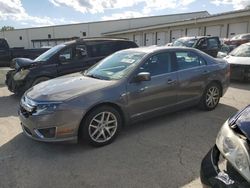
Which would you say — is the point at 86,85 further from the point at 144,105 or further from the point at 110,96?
the point at 144,105

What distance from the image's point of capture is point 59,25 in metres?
53.8

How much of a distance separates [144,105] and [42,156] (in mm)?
1840

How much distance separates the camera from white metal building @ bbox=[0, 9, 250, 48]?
24078 millimetres

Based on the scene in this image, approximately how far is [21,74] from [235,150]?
6.98m

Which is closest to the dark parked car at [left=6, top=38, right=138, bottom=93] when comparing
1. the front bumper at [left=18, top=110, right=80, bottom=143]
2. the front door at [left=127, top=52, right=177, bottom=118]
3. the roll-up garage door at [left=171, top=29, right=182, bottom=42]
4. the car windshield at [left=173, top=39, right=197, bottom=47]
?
the front door at [left=127, top=52, right=177, bottom=118]

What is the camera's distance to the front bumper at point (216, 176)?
6.24 feet

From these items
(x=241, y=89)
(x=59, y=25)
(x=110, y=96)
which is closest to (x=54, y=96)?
(x=110, y=96)

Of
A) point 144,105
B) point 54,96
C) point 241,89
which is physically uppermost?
point 54,96

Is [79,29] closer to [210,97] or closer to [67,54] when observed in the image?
[67,54]

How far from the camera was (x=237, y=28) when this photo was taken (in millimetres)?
23531

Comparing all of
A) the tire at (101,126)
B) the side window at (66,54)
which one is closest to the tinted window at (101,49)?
the side window at (66,54)

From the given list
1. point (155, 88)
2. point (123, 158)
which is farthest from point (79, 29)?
point (123, 158)

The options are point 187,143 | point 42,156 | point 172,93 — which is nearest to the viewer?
point 42,156

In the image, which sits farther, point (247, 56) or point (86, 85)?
point (247, 56)
